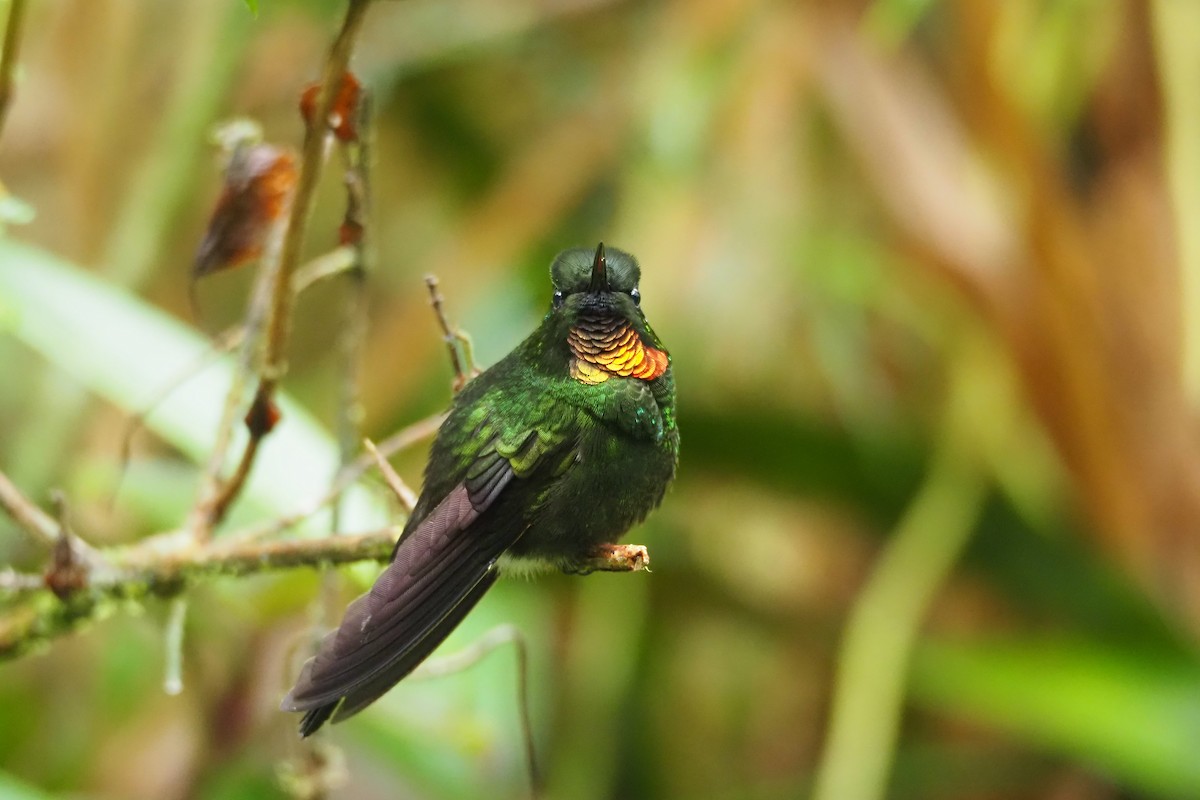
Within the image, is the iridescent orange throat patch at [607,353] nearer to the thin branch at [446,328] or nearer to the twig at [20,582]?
the thin branch at [446,328]

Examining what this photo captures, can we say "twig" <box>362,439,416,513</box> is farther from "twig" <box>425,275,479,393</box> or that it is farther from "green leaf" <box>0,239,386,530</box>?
"green leaf" <box>0,239,386,530</box>

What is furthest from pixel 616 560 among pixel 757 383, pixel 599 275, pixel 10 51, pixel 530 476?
pixel 757 383

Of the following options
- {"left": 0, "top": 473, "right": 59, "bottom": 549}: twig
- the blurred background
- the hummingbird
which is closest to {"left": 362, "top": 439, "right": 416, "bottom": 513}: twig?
the hummingbird

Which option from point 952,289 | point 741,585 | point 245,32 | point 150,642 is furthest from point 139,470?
point 952,289

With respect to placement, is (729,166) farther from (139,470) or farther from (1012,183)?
(139,470)

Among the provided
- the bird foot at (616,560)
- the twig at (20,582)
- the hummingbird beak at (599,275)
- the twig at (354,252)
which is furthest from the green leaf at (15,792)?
the hummingbird beak at (599,275)

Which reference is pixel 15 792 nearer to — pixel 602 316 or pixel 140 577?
pixel 140 577
